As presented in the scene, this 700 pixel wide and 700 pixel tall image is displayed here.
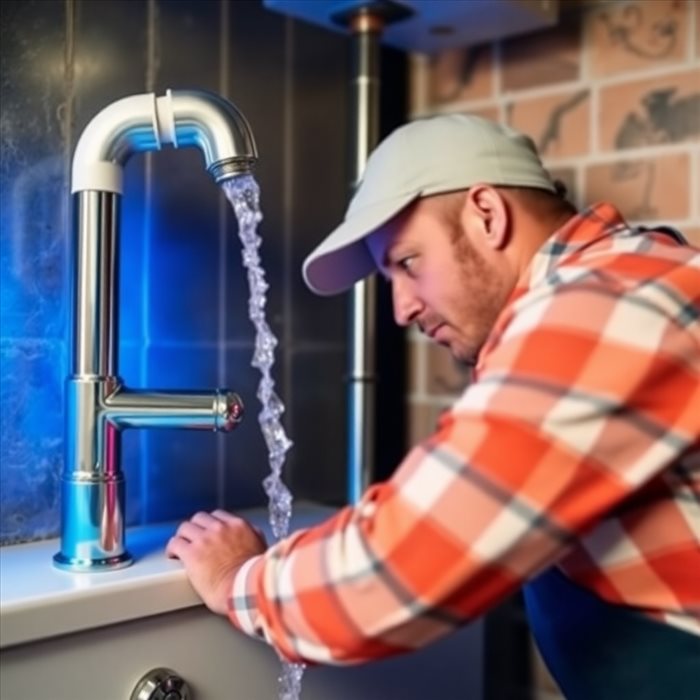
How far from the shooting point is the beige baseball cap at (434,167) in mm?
809

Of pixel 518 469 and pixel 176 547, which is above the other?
pixel 518 469

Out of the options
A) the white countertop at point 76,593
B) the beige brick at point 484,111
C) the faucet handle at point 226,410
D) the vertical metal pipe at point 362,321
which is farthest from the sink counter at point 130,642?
the beige brick at point 484,111

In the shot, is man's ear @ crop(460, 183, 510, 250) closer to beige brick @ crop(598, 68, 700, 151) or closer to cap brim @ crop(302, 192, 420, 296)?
cap brim @ crop(302, 192, 420, 296)

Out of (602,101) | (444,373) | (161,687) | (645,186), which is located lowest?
(161,687)

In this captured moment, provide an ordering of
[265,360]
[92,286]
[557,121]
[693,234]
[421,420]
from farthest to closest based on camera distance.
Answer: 1. [421,420]
2. [557,121]
3. [693,234]
4. [265,360]
5. [92,286]

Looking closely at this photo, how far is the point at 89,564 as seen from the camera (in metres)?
0.80

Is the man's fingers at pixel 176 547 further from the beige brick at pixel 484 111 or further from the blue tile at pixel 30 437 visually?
the beige brick at pixel 484 111

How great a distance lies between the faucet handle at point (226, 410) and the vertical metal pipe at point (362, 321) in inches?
12.8

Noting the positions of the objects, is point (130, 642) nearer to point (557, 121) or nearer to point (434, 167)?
point (434, 167)

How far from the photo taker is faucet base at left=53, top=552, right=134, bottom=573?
795 mm

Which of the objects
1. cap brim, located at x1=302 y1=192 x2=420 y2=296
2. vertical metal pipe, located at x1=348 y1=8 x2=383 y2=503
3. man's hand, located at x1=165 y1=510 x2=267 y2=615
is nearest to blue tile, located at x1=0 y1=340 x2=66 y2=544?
man's hand, located at x1=165 y1=510 x2=267 y2=615

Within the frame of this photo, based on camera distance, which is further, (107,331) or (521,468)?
(107,331)

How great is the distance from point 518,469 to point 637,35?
702 mm

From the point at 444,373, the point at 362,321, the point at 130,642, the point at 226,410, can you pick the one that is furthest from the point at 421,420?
the point at 130,642
